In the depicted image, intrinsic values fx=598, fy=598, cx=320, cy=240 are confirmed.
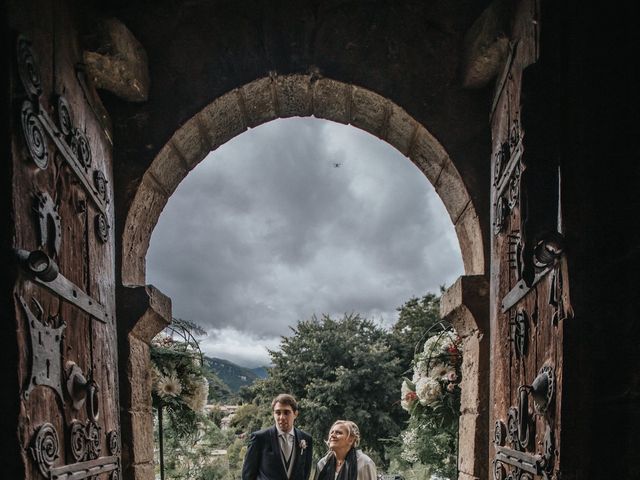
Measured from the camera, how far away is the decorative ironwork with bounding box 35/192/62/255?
1.81 m

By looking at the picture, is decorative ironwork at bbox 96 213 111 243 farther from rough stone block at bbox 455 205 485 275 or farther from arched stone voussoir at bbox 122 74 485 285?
rough stone block at bbox 455 205 485 275

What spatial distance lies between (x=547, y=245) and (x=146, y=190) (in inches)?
80.8

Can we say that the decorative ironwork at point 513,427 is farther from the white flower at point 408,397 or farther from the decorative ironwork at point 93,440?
the decorative ironwork at point 93,440

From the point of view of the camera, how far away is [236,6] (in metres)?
3.08

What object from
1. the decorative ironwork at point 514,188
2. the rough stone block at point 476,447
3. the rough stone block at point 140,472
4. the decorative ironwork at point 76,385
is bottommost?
the rough stone block at point 140,472

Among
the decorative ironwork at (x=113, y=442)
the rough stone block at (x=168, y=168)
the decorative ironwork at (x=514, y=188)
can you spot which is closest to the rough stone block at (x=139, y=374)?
the decorative ironwork at (x=113, y=442)

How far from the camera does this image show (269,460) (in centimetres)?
399

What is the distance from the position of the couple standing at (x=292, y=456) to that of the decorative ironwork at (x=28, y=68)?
2.72m

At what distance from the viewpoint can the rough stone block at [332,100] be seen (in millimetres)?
3176

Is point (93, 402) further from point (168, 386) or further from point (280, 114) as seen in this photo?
point (280, 114)

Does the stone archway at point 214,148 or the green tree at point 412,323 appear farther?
the green tree at point 412,323

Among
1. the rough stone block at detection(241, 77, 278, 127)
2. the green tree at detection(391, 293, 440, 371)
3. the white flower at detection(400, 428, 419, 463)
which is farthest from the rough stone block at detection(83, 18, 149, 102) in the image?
the green tree at detection(391, 293, 440, 371)

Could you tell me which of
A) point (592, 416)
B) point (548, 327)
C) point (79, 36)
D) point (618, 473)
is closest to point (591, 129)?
point (548, 327)

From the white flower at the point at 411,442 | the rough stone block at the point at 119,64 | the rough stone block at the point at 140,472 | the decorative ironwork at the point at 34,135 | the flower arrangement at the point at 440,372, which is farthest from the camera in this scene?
the white flower at the point at 411,442
